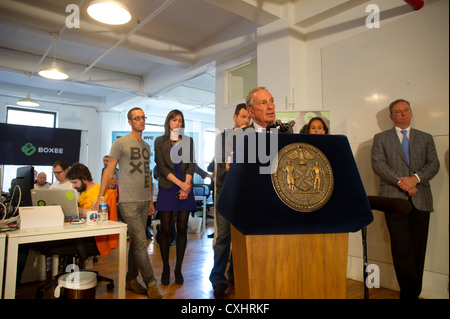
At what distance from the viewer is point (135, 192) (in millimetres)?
2553

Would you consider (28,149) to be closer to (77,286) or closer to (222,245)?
(77,286)

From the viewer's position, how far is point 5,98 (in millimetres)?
7914

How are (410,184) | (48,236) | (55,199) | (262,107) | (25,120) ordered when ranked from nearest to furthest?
1. (262,107)
2. (48,236)
3. (55,199)
4. (410,184)
5. (25,120)

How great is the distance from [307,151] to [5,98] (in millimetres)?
9203

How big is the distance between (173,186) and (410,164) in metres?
2.03

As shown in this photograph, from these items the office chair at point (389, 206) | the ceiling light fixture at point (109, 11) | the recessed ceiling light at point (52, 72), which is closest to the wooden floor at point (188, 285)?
the office chair at point (389, 206)

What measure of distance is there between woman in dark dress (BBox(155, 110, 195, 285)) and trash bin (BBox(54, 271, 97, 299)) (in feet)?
2.37

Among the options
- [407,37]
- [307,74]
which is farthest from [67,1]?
[407,37]

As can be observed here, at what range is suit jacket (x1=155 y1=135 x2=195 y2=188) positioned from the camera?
109 inches

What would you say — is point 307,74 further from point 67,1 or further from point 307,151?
point 67,1

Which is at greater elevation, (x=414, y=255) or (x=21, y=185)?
(x=21, y=185)

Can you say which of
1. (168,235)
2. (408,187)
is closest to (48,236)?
(168,235)

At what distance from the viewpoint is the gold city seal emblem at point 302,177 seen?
1.05 m

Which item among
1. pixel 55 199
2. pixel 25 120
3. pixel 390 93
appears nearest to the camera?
pixel 55 199
